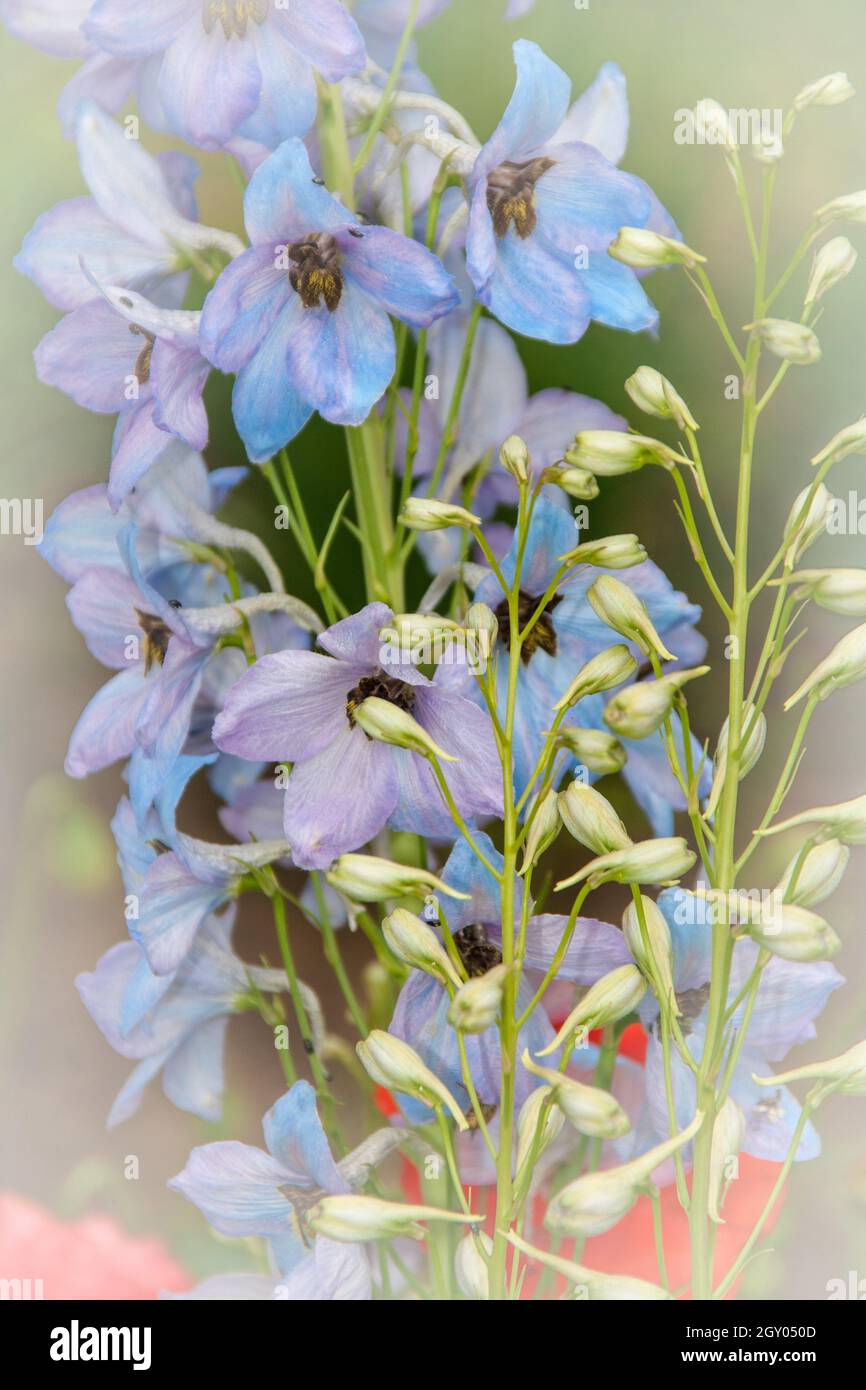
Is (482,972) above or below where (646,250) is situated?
below

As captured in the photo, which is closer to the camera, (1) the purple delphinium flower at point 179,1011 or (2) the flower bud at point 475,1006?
(2) the flower bud at point 475,1006

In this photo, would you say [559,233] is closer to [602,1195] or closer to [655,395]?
[655,395]

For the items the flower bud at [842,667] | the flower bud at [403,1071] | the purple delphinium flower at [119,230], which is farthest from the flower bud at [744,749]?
the purple delphinium flower at [119,230]

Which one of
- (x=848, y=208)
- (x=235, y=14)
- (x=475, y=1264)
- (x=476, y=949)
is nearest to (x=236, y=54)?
(x=235, y=14)

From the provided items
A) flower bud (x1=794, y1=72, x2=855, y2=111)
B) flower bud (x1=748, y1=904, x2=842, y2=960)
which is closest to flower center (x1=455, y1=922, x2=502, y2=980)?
flower bud (x1=748, y1=904, x2=842, y2=960)

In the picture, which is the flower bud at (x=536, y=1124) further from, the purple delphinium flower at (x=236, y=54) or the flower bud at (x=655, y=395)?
the purple delphinium flower at (x=236, y=54)

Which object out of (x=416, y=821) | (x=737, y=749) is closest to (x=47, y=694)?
(x=416, y=821)
